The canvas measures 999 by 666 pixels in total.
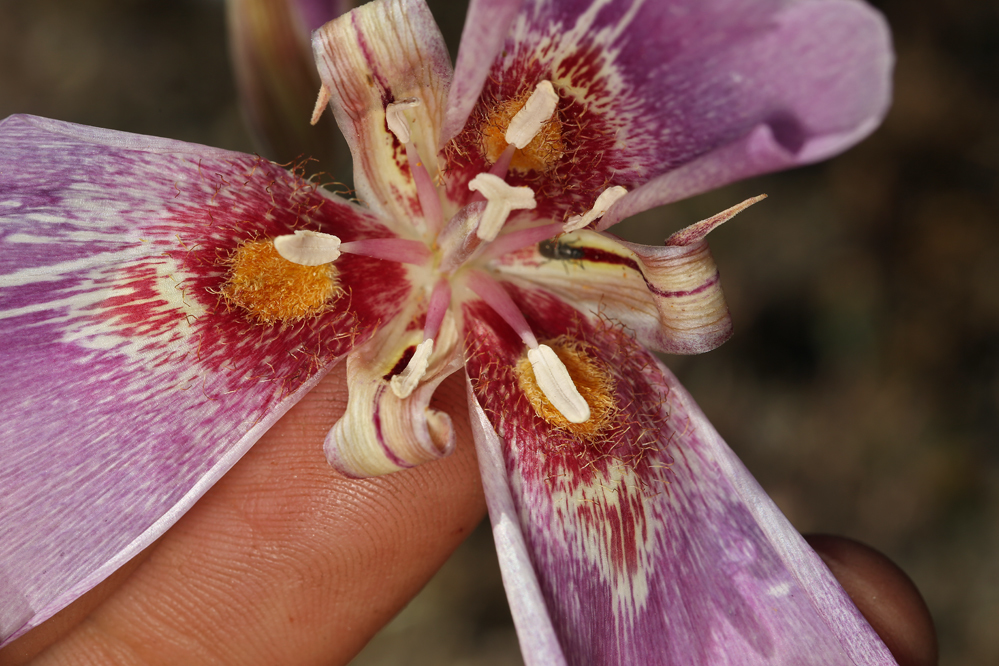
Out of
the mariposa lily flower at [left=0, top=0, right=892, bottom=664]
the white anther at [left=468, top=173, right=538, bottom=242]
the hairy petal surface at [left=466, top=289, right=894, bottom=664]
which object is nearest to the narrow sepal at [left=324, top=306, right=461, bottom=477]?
the mariposa lily flower at [left=0, top=0, right=892, bottom=664]

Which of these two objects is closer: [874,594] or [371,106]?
[371,106]

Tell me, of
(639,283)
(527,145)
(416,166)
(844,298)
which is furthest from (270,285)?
(844,298)

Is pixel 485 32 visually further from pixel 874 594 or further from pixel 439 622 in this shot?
pixel 439 622

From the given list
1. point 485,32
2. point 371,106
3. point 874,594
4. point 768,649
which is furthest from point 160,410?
point 874,594

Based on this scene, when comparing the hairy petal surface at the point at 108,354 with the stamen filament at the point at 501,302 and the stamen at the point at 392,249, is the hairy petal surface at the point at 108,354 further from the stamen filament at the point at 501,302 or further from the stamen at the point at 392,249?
the stamen filament at the point at 501,302

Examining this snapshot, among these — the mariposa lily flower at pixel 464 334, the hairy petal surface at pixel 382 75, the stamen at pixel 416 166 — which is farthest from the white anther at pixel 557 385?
the hairy petal surface at pixel 382 75

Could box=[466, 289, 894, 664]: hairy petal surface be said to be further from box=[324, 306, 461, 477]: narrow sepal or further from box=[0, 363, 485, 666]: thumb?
box=[0, 363, 485, 666]: thumb
